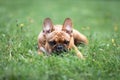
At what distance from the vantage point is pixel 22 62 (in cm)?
691

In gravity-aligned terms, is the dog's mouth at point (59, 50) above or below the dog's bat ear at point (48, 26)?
below

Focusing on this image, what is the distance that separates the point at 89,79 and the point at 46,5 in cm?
1364

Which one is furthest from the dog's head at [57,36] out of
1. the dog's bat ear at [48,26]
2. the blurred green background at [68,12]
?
the blurred green background at [68,12]

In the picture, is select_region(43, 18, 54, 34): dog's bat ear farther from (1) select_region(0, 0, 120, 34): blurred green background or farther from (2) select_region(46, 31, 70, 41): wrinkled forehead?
(1) select_region(0, 0, 120, 34): blurred green background

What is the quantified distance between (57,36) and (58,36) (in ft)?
0.08

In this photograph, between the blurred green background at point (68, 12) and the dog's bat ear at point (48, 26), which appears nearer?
the dog's bat ear at point (48, 26)

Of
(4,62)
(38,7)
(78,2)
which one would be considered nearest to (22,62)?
(4,62)

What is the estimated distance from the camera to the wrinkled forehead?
8.17 meters

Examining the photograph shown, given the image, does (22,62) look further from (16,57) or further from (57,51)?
(57,51)

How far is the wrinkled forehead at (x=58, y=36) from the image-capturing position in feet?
26.8

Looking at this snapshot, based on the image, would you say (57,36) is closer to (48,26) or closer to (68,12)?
(48,26)

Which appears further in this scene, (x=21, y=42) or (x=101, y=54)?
(x=21, y=42)

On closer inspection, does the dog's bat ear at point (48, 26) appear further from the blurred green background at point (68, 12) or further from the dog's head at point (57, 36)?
the blurred green background at point (68, 12)

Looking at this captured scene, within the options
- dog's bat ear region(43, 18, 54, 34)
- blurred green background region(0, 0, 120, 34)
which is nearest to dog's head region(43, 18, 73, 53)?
dog's bat ear region(43, 18, 54, 34)
